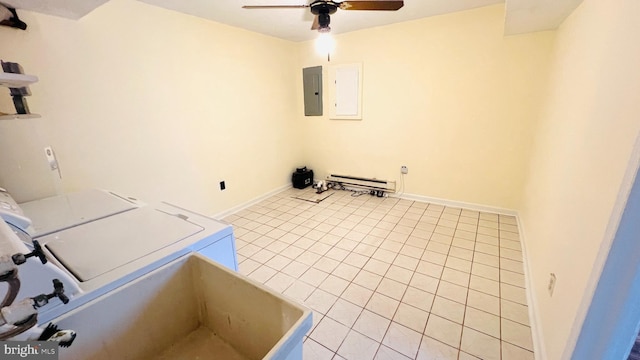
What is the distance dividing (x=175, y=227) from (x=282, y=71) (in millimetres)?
3246

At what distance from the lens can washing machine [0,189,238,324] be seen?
77 cm

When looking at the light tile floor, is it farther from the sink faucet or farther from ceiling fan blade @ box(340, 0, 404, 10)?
ceiling fan blade @ box(340, 0, 404, 10)

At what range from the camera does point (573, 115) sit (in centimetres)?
156

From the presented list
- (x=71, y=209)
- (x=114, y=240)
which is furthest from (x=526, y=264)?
(x=71, y=209)

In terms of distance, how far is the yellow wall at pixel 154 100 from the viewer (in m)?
1.86

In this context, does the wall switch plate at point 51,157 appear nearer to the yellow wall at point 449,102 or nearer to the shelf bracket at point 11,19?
the shelf bracket at point 11,19

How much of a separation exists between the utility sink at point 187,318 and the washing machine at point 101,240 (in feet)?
0.16

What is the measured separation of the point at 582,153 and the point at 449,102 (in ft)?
6.55

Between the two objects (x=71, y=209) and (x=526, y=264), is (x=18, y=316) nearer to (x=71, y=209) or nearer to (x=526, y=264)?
(x=71, y=209)

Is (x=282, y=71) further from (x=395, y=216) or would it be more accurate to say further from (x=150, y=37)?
A: (x=395, y=216)

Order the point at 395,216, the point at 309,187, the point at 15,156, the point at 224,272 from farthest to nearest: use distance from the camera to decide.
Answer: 1. the point at 309,187
2. the point at 395,216
3. the point at 15,156
4. the point at 224,272

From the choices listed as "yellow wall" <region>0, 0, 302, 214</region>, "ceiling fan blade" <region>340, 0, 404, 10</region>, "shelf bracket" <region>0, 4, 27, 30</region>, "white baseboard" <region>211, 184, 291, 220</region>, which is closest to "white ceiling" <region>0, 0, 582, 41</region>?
"shelf bracket" <region>0, 4, 27, 30</region>

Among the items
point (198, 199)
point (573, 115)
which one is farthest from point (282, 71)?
point (573, 115)

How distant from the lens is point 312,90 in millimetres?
4035
